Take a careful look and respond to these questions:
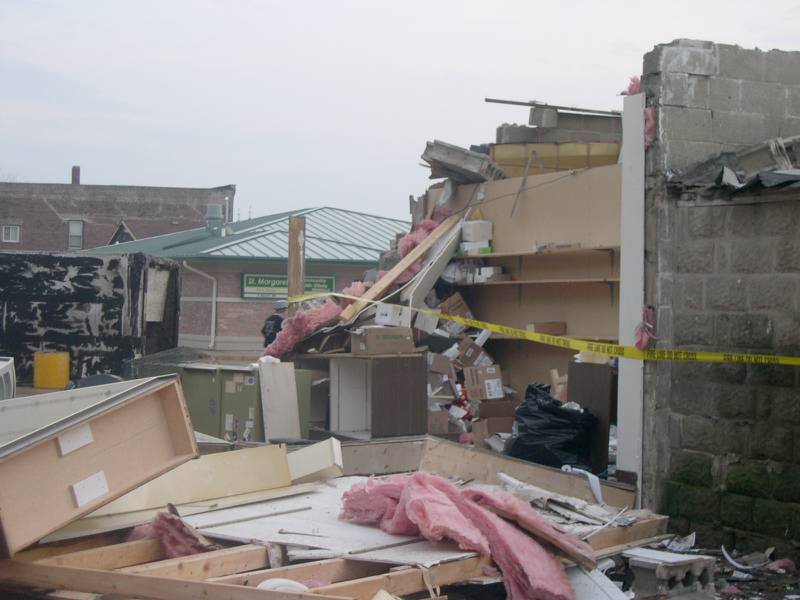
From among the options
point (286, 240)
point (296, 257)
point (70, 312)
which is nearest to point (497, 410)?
point (296, 257)

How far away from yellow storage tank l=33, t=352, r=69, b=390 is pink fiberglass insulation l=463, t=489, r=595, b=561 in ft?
32.8

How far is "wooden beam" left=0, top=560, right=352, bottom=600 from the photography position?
14.6 ft

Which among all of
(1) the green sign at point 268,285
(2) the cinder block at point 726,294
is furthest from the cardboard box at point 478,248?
(1) the green sign at point 268,285

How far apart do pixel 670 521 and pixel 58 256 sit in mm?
10441

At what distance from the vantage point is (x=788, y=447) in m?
6.71

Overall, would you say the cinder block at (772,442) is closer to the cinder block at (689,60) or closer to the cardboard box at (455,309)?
the cinder block at (689,60)

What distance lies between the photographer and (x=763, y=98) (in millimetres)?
8172

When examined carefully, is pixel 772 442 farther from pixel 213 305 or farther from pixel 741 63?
pixel 213 305

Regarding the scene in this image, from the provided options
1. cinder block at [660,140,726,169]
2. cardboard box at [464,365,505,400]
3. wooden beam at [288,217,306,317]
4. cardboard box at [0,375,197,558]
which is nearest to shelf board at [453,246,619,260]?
cardboard box at [464,365,505,400]

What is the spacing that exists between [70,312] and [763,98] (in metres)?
10.3

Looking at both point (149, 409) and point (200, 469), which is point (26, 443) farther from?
point (200, 469)

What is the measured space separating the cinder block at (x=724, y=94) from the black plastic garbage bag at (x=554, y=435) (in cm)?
285

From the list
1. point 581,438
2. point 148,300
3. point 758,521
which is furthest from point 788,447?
point 148,300

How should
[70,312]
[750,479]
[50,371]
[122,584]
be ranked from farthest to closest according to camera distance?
[70,312], [50,371], [750,479], [122,584]
